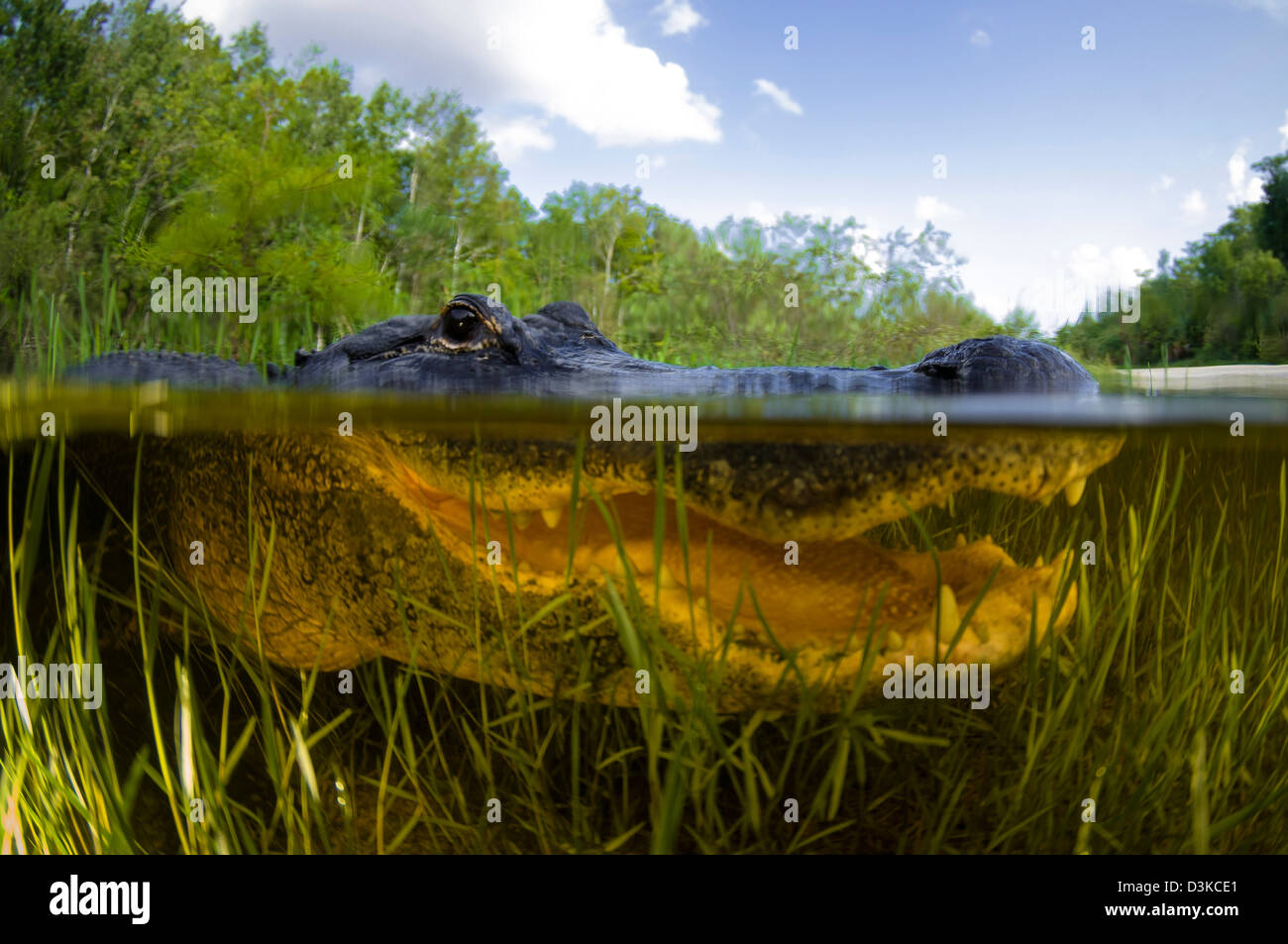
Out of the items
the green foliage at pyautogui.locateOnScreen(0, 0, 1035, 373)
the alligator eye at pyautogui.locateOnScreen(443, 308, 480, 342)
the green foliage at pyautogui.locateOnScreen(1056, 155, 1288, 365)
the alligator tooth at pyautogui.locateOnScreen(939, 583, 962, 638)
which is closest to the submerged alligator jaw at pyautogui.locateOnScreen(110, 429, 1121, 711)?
the alligator tooth at pyautogui.locateOnScreen(939, 583, 962, 638)

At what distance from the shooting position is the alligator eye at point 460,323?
137 inches

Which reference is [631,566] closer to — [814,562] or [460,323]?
[814,562]

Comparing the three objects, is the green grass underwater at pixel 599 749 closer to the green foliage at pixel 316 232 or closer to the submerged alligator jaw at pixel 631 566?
the submerged alligator jaw at pixel 631 566

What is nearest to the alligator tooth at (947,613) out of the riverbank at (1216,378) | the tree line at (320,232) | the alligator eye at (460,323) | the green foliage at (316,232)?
the riverbank at (1216,378)

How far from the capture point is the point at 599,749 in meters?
2.15

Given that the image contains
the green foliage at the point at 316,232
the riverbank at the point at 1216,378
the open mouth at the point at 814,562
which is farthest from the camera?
the green foliage at the point at 316,232

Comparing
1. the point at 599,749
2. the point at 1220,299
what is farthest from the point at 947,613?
the point at 1220,299

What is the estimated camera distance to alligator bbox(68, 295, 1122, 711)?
2.00 m

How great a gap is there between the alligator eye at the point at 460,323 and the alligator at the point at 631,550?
2.09 feet

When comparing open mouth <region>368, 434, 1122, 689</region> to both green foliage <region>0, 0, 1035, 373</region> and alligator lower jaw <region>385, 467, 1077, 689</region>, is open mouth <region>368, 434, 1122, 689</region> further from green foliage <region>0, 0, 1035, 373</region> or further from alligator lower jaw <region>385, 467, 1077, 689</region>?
green foliage <region>0, 0, 1035, 373</region>
